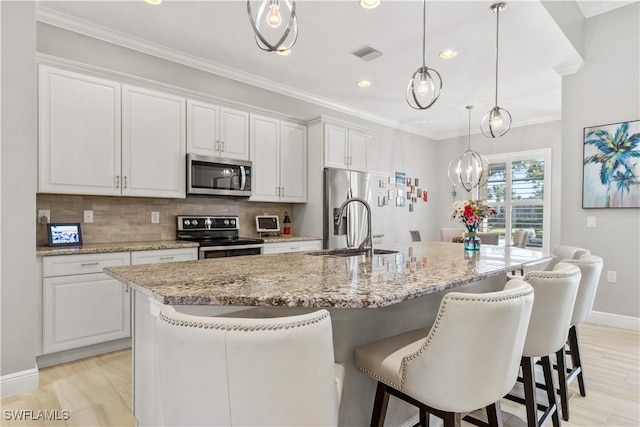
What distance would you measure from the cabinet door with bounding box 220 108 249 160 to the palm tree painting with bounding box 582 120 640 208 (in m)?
3.71

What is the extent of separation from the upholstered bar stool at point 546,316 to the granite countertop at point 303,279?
0.18 m

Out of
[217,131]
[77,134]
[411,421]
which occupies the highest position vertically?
[217,131]

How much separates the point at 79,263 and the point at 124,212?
792 mm

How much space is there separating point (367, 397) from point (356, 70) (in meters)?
3.57

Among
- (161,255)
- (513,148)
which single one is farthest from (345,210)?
(513,148)

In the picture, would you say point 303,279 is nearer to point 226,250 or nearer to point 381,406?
point 381,406

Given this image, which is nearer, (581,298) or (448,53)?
(581,298)

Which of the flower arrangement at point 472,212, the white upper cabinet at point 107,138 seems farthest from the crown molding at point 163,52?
the flower arrangement at point 472,212

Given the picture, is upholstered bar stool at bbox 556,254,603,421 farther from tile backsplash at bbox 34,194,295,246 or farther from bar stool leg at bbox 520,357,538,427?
tile backsplash at bbox 34,194,295,246

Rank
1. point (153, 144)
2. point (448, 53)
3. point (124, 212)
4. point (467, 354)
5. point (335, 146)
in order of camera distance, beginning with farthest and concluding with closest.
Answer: point (335, 146), point (448, 53), point (124, 212), point (153, 144), point (467, 354)

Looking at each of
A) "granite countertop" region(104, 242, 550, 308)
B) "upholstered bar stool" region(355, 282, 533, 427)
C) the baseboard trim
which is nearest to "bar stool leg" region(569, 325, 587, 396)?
"granite countertop" region(104, 242, 550, 308)

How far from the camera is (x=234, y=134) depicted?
3775mm

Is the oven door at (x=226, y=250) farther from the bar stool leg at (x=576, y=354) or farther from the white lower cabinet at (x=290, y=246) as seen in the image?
the bar stool leg at (x=576, y=354)

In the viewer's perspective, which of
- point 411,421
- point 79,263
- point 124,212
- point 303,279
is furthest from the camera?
point 124,212
